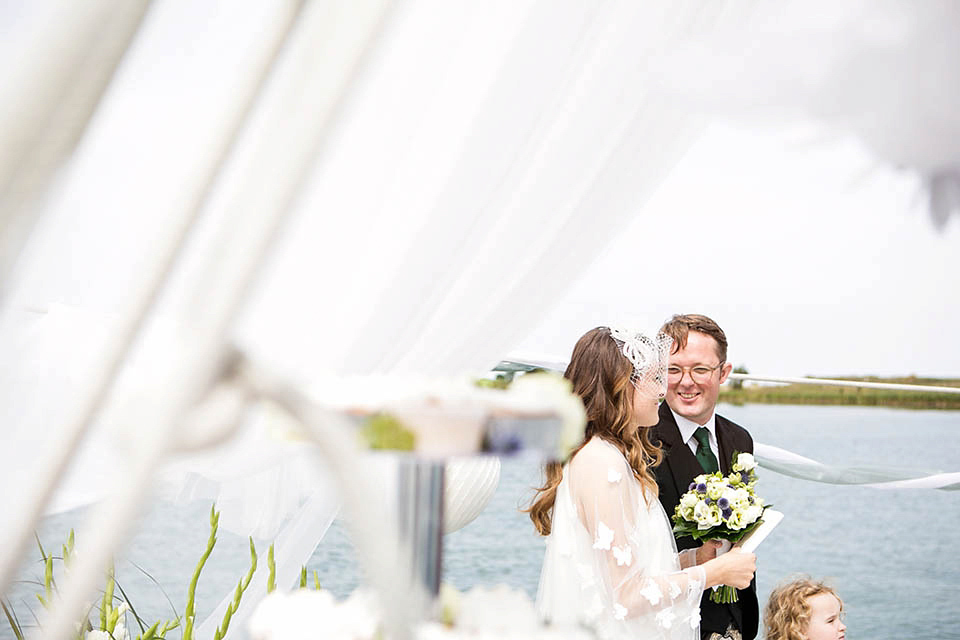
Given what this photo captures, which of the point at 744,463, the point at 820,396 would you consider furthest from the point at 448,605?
the point at 820,396

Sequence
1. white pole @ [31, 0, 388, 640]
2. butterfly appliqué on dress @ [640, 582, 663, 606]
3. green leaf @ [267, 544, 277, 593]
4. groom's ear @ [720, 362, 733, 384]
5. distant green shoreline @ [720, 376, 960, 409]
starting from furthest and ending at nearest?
distant green shoreline @ [720, 376, 960, 409], groom's ear @ [720, 362, 733, 384], butterfly appliqué on dress @ [640, 582, 663, 606], green leaf @ [267, 544, 277, 593], white pole @ [31, 0, 388, 640]

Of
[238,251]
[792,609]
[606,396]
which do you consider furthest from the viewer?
[792,609]

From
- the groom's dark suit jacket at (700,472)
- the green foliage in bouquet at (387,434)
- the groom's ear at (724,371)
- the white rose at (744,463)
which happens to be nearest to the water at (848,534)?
the groom's ear at (724,371)

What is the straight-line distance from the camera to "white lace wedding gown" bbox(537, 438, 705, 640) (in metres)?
1.83

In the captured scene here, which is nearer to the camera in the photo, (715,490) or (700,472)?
(715,490)

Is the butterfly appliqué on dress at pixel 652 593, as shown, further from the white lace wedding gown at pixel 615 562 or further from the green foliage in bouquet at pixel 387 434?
the green foliage in bouquet at pixel 387 434

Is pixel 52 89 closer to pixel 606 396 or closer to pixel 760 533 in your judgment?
pixel 606 396

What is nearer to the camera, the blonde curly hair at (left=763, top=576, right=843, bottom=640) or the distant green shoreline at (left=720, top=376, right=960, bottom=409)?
the blonde curly hair at (left=763, top=576, right=843, bottom=640)

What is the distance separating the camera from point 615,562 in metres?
1.83

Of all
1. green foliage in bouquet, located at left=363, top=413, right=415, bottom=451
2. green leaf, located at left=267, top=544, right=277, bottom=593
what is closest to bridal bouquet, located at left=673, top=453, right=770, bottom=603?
green leaf, located at left=267, top=544, right=277, bottom=593

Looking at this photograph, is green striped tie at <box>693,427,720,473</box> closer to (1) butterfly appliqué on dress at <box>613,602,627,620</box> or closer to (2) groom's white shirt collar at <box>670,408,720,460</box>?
(2) groom's white shirt collar at <box>670,408,720,460</box>

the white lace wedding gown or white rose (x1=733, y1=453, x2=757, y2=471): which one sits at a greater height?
white rose (x1=733, y1=453, x2=757, y2=471)

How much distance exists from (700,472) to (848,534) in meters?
5.73

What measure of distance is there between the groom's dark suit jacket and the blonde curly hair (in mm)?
55
